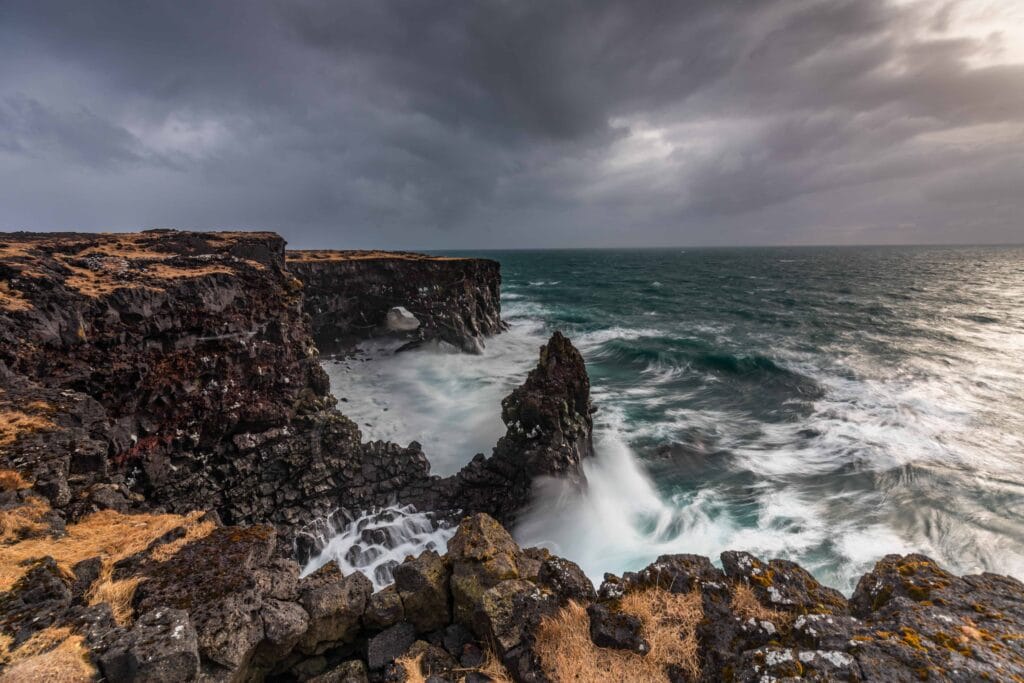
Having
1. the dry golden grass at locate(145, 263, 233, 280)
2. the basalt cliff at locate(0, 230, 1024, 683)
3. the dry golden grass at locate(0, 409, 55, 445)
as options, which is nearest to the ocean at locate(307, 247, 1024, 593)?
the basalt cliff at locate(0, 230, 1024, 683)

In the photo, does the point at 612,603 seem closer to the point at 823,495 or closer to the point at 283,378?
the point at 823,495

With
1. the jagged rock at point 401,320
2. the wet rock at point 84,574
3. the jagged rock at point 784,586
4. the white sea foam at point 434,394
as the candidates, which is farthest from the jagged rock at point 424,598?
the jagged rock at point 401,320

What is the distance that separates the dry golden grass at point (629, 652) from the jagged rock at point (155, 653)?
5593 mm

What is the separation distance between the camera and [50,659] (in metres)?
5.58

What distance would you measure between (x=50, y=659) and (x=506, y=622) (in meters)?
6.66

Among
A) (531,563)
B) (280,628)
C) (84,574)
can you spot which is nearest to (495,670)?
(531,563)

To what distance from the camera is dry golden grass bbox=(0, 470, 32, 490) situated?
358 inches

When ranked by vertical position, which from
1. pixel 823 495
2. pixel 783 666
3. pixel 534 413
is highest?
pixel 783 666

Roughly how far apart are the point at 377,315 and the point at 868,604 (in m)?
38.5

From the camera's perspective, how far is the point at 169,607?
7.07 meters

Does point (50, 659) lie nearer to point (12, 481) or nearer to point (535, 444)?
point (12, 481)

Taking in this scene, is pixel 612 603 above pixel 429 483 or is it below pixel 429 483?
above

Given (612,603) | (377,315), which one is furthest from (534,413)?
(377,315)

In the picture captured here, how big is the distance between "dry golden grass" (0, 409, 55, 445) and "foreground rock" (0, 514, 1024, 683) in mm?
5382
